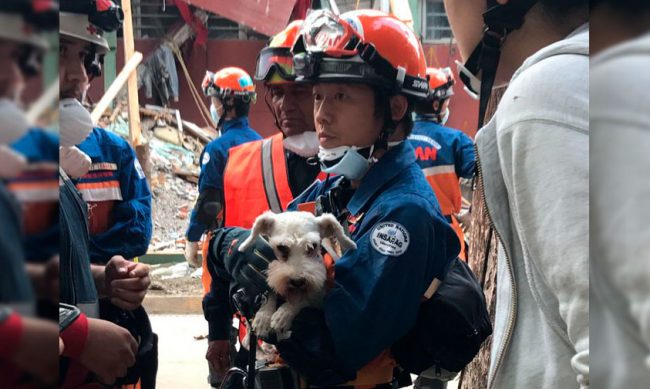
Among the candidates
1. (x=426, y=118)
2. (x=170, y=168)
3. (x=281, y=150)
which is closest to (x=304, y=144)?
(x=281, y=150)

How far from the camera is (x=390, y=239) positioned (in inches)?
80.3

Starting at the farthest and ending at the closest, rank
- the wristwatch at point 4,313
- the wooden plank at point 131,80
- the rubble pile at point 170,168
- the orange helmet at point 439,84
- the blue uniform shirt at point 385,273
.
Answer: the rubble pile at point 170,168 → the orange helmet at point 439,84 → the wooden plank at point 131,80 → the blue uniform shirt at point 385,273 → the wristwatch at point 4,313

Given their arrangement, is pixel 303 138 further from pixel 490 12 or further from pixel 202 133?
pixel 202 133

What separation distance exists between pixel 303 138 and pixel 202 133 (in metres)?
5.99

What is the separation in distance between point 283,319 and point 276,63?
1.61 metres

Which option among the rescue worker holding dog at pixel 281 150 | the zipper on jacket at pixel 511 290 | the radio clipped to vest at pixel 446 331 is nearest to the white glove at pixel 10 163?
the zipper on jacket at pixel 511 290

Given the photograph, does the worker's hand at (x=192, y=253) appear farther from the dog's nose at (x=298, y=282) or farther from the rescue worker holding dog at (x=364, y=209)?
the dog's nose at (x=298, y=282)

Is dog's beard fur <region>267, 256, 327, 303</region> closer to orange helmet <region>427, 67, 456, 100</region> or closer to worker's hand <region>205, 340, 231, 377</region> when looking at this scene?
worker's hand <region>205, 340, 231, 377</region>

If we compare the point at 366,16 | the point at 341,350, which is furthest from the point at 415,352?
the point at 366,16

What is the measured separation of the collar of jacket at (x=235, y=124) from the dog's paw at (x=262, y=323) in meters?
3.29

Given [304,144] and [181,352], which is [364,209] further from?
[181,352]

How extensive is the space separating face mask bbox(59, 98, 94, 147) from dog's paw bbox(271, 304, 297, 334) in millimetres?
694

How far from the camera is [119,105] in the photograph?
5.91 m

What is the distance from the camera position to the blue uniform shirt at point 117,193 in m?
A: 3.39
